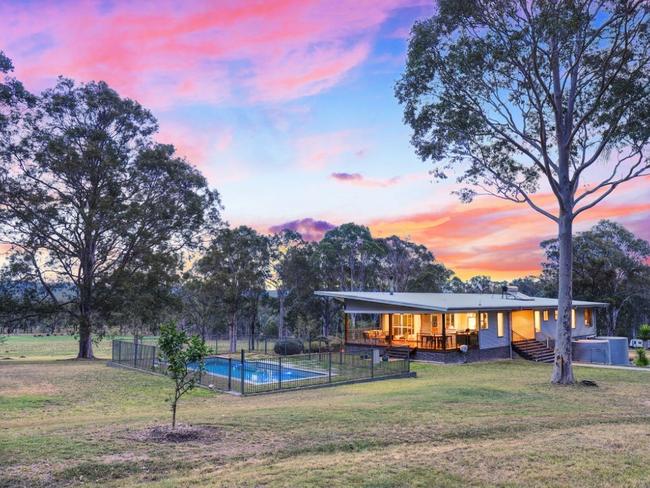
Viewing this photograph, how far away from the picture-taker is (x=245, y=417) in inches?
395

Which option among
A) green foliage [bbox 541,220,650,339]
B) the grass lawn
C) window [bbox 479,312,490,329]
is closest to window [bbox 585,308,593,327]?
green foliage [bbox 541,220,650,339]

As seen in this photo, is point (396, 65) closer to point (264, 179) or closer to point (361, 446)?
point (264, 179)

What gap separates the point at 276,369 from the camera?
60.0ft

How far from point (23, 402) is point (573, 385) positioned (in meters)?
18.1

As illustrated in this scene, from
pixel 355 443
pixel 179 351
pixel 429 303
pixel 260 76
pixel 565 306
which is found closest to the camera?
pixel 355 443

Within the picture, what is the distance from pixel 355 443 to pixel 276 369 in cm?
1095

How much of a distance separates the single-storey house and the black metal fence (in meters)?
5.66

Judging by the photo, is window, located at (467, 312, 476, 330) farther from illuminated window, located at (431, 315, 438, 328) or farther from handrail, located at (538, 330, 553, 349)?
handrail, located at (538, 330, 553, 349)

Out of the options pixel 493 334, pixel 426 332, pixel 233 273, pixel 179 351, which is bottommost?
pixel 426 332

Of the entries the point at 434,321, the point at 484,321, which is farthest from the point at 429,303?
the point at 434,321

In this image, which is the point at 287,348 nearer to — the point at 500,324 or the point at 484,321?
the point at 484,321

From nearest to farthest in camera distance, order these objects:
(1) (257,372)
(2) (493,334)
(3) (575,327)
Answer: (1) (257,372), (2) (493,334), (3) (575,327)

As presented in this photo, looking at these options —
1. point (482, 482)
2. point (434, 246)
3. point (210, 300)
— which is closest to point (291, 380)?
point (482, 482)

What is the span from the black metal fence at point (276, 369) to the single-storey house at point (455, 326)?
5.66 meters
